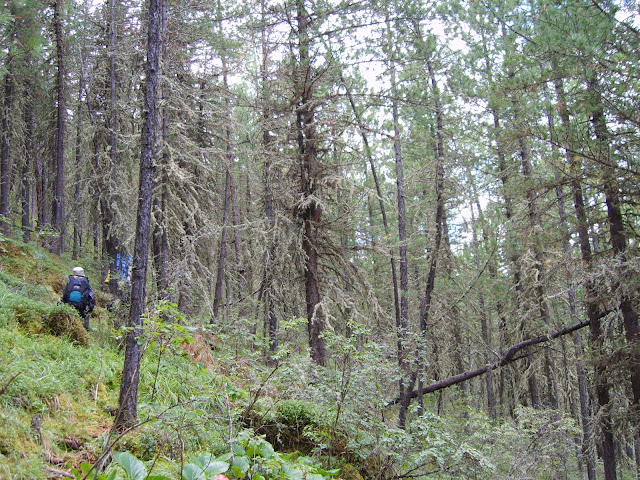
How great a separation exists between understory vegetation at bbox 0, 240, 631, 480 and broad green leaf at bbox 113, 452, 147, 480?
0.03ft

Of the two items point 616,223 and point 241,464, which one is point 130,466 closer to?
point 241,464

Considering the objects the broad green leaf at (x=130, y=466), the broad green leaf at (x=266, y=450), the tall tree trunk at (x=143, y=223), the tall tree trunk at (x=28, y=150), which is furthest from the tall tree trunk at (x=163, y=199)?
the tall tree trunk at (x=28, y=150)

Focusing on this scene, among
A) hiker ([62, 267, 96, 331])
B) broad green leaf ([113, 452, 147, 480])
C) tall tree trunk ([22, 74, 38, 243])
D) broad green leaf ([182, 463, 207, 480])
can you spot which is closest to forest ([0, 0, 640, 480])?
broad green leaf ([113, 452, 147, 480])

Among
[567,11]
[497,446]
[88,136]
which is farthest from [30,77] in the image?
[497,446]

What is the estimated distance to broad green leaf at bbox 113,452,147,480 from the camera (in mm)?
2520

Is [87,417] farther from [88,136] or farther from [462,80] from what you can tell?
[88,136]

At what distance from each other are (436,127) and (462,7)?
3114 millimetres

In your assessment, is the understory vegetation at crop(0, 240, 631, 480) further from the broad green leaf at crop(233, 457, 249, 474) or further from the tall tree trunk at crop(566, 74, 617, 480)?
the tall tree trunk at crop(566, 74, 617, 480)

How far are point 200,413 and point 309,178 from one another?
276 inches

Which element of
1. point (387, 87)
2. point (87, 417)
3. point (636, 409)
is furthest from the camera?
point (387, 87)

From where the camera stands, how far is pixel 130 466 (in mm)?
2547

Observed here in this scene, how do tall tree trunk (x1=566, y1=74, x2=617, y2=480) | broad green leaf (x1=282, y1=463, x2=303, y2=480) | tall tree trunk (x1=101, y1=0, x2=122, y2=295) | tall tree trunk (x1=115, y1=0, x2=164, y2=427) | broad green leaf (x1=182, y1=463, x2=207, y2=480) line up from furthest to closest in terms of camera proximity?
1. tall tree trunk (x1=101, y1=0, x2=122, y2=295)
2. tall tree trunk (x1=566, y1=74, x2=617, y2=480)
3. tall tree trunk (x1=115, y1=0, x2=164, y2=427)
4. broad green leaf (x1=282, y1=463, x2=303, y2=480)
5. broad green leaf (x1=182, y1=463, x2=207, y2=480)

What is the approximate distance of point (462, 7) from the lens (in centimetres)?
966

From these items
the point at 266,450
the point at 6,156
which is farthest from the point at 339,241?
the point at 6,156
